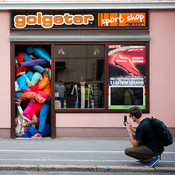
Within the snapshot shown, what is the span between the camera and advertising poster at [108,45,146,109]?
11.4m

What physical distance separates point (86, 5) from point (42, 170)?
5853mm

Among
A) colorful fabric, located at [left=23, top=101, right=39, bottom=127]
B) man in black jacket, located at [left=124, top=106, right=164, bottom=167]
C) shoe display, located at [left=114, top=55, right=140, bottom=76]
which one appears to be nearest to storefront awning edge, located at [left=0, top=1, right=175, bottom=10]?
shoe display, located at [left=114, top=55, right=140, bottom=76]

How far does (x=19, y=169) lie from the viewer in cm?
736

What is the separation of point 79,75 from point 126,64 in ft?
5.23

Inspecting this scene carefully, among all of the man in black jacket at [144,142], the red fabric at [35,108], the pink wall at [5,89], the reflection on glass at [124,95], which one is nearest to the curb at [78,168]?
the man in black jacket at [144,142]

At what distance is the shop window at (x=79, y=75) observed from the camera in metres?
11.5

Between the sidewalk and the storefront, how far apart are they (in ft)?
2.34

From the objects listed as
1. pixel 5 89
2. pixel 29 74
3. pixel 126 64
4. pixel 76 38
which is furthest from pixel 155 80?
pixel 5 89

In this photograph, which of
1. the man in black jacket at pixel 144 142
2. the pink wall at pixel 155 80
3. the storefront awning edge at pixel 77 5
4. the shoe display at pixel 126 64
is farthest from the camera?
the shoe display at pixel 126 64

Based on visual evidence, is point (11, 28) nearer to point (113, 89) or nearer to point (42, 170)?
point (113, 89)

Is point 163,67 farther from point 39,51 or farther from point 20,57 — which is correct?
point 20,57

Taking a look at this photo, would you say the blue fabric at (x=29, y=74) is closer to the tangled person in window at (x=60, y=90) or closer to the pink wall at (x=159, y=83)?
the tangled person in window at (x=60, y=90)

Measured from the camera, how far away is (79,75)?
11625 mm

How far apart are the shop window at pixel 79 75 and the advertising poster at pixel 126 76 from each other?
0.33 meters
